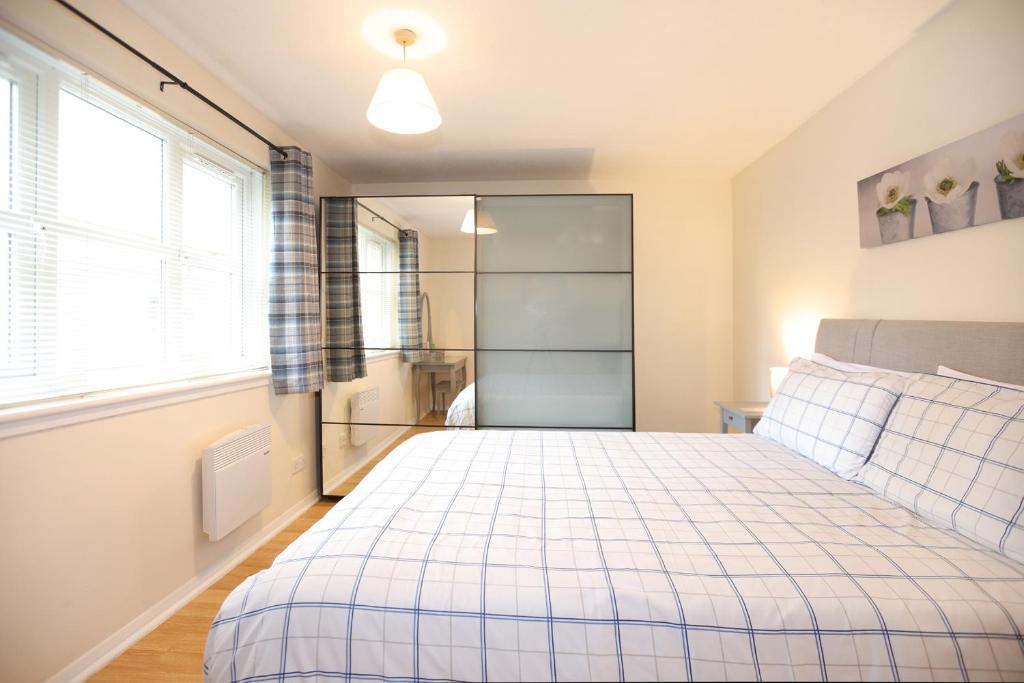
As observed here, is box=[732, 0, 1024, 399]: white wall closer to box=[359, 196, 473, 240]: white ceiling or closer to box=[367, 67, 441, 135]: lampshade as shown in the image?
box=[367, 67, 441, 135]: lampshade

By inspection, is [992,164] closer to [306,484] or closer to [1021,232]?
[1021,232]

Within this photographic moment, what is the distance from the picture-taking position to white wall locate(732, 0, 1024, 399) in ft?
5.15

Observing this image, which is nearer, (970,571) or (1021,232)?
(970,571)

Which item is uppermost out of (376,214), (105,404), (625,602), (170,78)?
(170,78)

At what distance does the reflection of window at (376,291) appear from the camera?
10.4ft

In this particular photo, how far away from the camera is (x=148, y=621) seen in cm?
181

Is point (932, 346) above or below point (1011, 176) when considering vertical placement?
below

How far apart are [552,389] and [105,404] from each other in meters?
2.50

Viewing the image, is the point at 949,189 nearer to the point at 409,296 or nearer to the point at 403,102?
the point at 403,102

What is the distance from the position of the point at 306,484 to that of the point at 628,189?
3504 mm

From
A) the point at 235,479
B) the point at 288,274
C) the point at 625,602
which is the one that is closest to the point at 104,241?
the point at 288,274

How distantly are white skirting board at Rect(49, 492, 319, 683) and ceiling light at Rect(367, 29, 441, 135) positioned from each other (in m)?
2.31

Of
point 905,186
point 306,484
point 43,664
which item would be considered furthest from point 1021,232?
point 306,484

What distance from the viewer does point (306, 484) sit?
306 centimetres
